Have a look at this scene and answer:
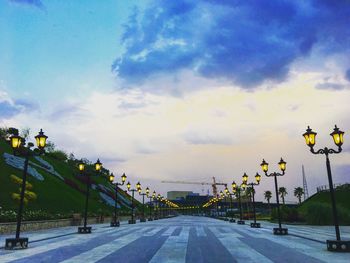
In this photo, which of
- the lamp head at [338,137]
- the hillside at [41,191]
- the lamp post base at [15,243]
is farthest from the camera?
the hillside at [41,191]

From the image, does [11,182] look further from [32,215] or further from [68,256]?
[68,256]

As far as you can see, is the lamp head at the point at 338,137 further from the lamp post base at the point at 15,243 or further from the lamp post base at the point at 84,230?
the lamp post base at the point at 84,230

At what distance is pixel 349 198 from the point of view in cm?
6394

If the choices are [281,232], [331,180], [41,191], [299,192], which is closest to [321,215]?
[281,232]

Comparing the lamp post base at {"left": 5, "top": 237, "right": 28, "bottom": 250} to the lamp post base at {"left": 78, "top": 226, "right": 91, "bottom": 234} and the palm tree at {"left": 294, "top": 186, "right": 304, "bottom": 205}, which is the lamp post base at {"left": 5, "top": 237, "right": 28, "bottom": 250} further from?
the palm tree at {"left": 294, "top": 186, "right": 304, "bottom": 205}

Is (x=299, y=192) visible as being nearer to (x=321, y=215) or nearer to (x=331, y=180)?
(x=321, y=215)

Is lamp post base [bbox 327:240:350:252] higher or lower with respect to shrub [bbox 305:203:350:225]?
lower

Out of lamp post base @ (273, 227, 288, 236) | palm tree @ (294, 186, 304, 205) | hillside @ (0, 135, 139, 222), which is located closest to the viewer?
lamp post base @ (273, 227, 288, 236)

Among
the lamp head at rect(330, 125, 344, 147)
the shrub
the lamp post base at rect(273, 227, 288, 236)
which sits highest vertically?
the lamp head at rect(330, 125, 344, 147)

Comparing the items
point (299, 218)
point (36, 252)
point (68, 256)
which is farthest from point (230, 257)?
point (299, 218)

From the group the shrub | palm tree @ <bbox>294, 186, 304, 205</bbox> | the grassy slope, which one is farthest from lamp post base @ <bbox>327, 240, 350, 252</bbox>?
palm tree @ <bbox>294, 186, 304, 205</bbox>

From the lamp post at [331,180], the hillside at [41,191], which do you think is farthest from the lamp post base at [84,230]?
the hillside at [41,191]

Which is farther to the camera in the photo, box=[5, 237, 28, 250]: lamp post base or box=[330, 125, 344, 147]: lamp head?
box=[330, 125, 344, 147]: lamp head

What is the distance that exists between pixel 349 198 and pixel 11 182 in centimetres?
6272
